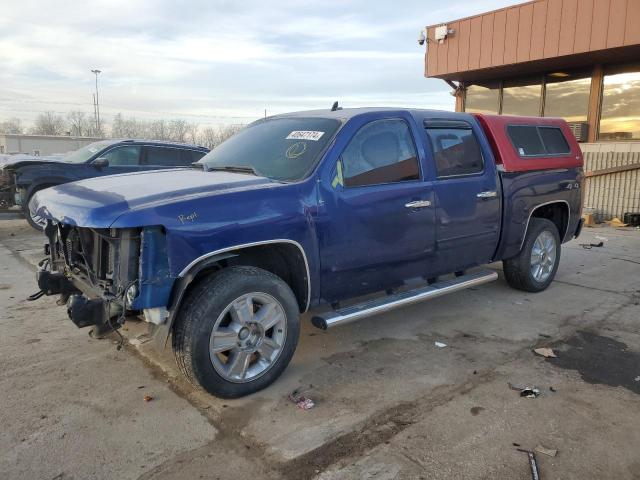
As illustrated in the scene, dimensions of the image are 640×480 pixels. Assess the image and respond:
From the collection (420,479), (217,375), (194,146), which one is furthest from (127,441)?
(194,146)

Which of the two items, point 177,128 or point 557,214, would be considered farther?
point 177,128

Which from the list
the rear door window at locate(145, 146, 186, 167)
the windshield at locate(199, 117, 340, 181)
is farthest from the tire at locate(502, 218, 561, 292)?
the rear door window at locate(145, 146, 186, 167)

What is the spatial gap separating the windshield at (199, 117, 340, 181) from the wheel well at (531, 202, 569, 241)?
10.4ft

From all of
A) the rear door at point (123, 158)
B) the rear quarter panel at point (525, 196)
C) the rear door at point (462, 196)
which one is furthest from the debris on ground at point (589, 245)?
the rear door at point (123, 158)

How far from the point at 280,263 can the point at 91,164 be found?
752 cm

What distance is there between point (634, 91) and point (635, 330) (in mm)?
9347

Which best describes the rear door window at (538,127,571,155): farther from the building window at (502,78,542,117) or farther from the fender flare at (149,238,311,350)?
the building window at (502,78,542,117)

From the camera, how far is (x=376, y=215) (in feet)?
13.4

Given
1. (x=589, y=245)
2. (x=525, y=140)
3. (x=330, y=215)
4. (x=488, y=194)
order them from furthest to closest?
(x=589, y=245) → (x=525, y=140) → (x=488, y=194) → (x=330, y=215)

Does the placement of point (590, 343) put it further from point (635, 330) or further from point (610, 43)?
point (610, 43)

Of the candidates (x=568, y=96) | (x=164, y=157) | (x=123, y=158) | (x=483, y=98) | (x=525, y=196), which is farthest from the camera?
(x=483, y=98)

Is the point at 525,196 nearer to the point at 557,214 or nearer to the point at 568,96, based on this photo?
the point at 557,214

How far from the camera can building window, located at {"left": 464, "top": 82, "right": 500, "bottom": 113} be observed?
1470 cm

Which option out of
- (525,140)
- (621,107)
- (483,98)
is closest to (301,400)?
(525,140)
